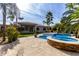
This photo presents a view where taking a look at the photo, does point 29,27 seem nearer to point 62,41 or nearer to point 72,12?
point 62,41

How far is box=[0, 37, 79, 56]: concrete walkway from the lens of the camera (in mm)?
5340

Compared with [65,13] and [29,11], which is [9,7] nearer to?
[29,11]

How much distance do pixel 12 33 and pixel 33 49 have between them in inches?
23.8

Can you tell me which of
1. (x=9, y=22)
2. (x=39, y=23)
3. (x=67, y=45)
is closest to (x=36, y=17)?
(x=39, y=23)

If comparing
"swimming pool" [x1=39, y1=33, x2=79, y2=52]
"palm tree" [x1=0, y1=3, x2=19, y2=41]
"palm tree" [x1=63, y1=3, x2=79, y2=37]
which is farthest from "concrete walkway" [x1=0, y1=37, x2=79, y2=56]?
"palm tree" [x1=63, y1=3, x2=79, y2=37]

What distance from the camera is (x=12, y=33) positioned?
17.9 ft

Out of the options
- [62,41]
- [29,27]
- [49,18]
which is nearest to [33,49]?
Answer: [29,27]

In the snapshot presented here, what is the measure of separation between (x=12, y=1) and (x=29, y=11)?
1.45 feet

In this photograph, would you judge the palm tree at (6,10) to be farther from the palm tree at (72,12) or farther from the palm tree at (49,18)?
the palm tree at (72,12)

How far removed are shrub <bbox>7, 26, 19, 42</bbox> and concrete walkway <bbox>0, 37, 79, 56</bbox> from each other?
5.7 inches

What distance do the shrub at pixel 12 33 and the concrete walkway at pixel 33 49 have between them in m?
0.14

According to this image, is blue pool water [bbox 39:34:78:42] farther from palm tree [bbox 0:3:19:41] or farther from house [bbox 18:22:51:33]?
palm tree [bbox 0:3:19:41]

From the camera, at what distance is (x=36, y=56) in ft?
17.5

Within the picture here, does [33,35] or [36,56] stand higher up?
[33,35]
